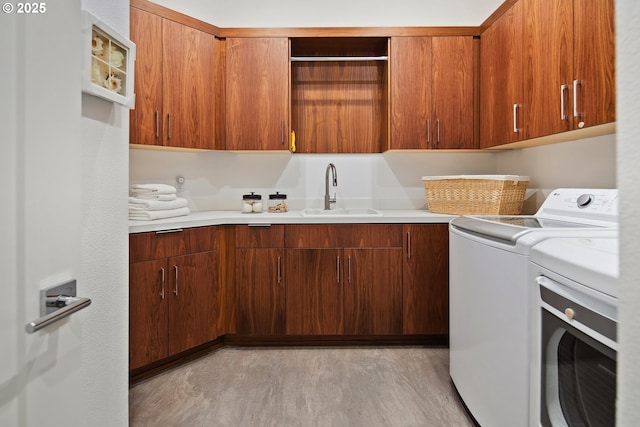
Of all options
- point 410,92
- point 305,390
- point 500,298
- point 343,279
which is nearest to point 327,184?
point 343,279

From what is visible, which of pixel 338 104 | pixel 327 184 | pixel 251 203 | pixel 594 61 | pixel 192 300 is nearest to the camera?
pixel 594 61

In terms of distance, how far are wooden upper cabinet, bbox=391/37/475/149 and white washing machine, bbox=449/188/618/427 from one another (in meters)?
0.95

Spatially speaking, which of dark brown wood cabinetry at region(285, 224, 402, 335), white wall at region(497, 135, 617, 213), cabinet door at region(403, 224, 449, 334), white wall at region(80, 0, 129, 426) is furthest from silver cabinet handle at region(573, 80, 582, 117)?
white wall at region(80, 0, 129, 426)

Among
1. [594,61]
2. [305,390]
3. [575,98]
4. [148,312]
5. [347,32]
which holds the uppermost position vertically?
[347,32]

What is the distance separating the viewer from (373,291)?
2496mm

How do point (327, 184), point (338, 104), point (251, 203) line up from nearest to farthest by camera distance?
point (251, 203), point (327, 184), point (338, 104)

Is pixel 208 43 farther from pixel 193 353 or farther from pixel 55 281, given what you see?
pixel 55 281

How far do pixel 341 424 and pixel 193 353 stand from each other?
114 cm

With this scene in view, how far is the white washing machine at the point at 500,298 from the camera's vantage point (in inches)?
49.3

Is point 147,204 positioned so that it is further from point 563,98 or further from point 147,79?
point 563,98

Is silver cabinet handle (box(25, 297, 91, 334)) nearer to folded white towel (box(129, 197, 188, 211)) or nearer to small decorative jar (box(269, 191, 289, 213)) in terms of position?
folded white towel (box(129, 197, 188, 211))

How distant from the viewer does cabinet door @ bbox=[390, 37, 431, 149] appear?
8.72ft

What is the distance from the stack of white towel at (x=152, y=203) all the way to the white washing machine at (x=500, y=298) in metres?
1.69

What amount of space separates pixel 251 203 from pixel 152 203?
0.77 metres
